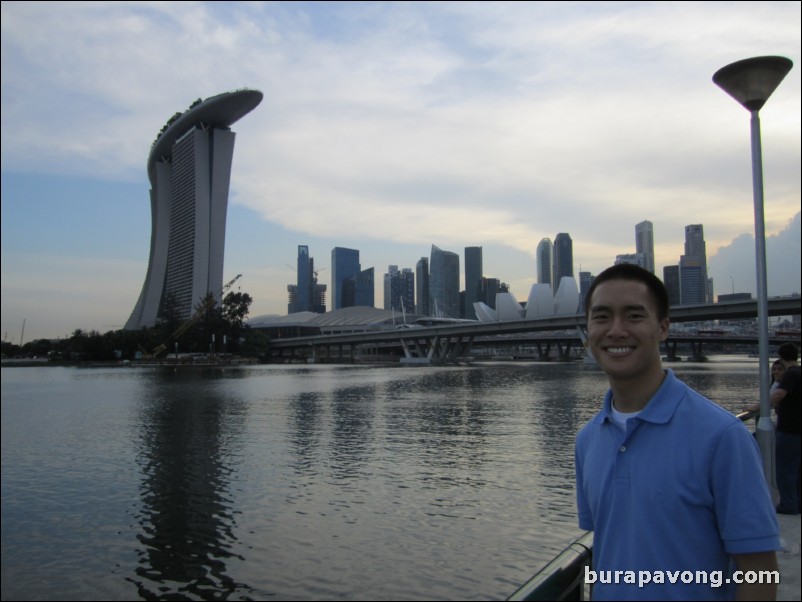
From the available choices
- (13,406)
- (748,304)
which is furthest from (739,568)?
(748,304)

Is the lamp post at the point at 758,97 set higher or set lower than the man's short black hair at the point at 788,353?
higher

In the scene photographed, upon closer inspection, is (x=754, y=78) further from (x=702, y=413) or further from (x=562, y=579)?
(x=562, y=579)

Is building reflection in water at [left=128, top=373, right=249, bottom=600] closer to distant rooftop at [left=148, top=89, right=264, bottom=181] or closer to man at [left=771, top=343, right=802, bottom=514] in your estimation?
man at [left=771, top=343, right=802, bottom=514]

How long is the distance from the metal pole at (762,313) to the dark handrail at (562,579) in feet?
14.6

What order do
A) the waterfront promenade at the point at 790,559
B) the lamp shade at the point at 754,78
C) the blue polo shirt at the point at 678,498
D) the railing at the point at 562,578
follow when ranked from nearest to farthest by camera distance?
the blue polo shirt at the point at 678,498, the railing at the point at 562,578, the waterfront promenade at the point at 790,559, the lamp shade at the point at 754,78

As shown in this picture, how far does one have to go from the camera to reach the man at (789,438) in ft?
19.6

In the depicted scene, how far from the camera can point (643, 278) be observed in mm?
1985

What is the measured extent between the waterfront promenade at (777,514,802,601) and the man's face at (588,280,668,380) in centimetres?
Result: 300

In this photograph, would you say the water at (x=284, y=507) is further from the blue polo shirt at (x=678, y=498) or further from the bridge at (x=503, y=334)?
the bridge at (x=503, y=334)

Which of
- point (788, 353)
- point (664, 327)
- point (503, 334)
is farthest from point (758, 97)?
point (503, 334)

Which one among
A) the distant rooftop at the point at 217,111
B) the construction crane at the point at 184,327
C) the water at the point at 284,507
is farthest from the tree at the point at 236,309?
the water at the point at 284,507

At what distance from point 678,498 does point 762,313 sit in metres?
5.52

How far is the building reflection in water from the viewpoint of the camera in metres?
7.35

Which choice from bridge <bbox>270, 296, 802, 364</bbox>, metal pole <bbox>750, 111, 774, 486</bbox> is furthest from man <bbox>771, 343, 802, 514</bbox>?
bridge <bbox>270, 296, 802, 364</bbox>
